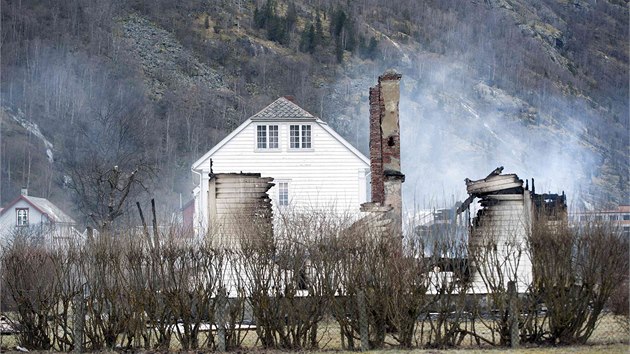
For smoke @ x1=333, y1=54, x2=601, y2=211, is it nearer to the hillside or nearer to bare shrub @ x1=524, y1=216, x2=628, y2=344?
the hillside

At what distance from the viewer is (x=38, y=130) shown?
112m

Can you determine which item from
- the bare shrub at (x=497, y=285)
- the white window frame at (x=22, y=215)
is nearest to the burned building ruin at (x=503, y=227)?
the bare shrub at (x=497, y=285)

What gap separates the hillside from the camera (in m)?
106

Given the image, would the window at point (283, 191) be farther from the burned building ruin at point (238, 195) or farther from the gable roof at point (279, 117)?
the burned building ruin at point (238, 195)

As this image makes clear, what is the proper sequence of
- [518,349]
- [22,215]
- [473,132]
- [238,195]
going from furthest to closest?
[473,132] → [22,215] → [238,195] → [518,349]

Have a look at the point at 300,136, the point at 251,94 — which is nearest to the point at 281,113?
the point at 300,136

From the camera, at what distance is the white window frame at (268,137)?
48438 mm

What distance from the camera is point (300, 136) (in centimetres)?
4891

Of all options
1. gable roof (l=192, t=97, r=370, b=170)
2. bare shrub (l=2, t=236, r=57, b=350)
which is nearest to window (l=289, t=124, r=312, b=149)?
gable roof (l=192, t=97, r=370, b=170)

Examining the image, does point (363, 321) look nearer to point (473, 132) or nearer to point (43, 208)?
point (43, 208)

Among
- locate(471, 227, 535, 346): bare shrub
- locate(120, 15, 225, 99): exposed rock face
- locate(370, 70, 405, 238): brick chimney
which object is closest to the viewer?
locate(471, 227, 535, 346): bare shrub

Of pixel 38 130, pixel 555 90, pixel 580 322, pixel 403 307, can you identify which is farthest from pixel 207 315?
pixel 555 90

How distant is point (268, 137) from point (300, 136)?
1.49 metres

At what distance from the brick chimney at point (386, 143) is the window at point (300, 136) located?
1700cm
